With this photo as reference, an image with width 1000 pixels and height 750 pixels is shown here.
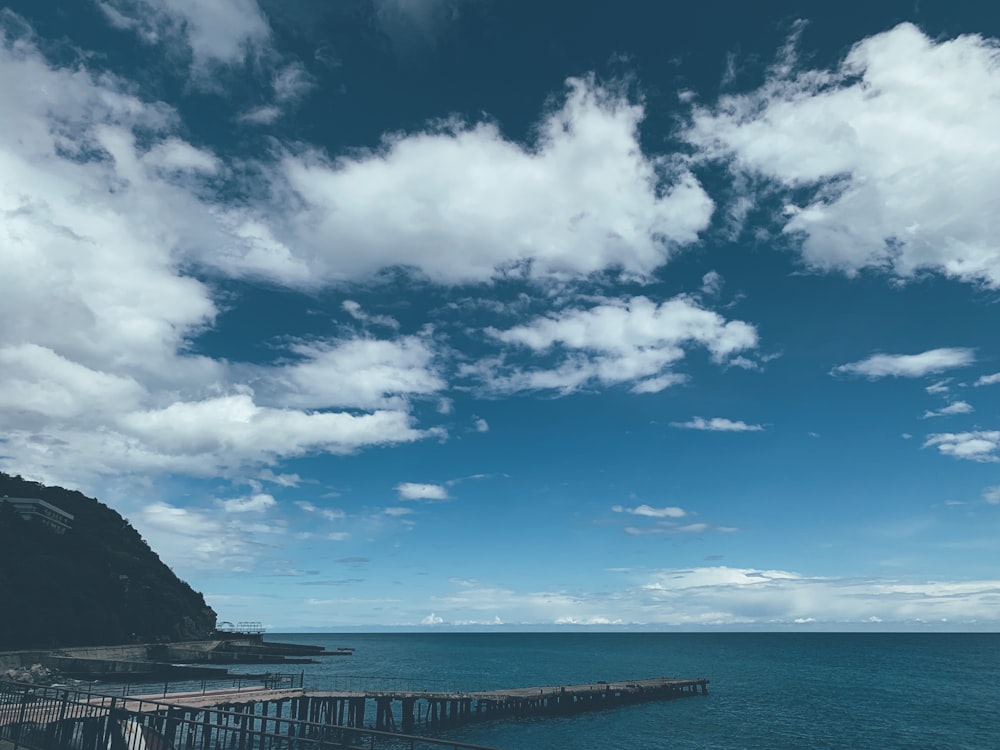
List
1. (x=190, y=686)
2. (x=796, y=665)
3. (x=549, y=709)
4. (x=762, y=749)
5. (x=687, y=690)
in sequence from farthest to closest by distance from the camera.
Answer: (x=796, y=665) → (x=687, y=690) → (x=549, y=709) → (x=190, y=686) → (x=762, y=749)

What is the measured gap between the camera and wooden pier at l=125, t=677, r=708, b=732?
39906 millimetres

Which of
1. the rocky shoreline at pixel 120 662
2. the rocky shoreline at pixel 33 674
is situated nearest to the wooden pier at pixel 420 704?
the rocky shoreline at pixel 120 662

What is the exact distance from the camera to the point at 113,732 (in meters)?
18.2

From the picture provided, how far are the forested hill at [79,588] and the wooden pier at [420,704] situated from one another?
3204cm

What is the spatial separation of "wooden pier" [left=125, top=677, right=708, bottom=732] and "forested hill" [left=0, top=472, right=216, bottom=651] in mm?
32039

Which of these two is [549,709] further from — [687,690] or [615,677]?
[615,677]

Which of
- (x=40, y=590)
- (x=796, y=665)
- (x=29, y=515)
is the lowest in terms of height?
(x=796, y=665)

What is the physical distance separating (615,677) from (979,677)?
64778 mm

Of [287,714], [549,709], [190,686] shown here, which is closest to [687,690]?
[549,709]

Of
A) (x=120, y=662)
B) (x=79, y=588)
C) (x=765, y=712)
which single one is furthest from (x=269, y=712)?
(x=765, y=712)

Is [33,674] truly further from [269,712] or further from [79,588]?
[79,588]

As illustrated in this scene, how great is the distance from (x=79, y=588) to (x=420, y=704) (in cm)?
4984

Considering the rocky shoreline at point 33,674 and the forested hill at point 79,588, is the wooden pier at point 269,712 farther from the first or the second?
the forested hill at point 79,588

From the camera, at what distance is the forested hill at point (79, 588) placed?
243 feet
